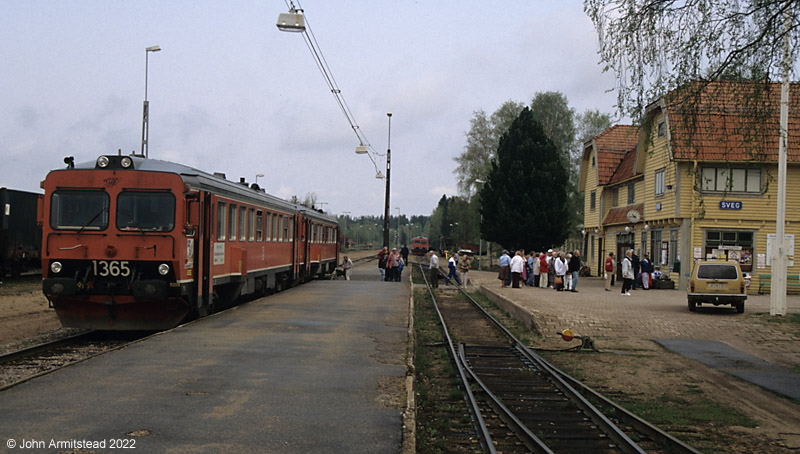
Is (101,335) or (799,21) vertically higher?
(799,21)

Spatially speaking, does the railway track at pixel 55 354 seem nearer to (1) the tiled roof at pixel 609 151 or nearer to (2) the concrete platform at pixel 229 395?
(2) the concrete platform at pixel 229 395

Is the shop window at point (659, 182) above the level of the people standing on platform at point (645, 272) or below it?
above

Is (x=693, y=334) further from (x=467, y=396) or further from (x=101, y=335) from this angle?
(x=101, y=335)

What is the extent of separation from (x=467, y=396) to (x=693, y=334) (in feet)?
29.5

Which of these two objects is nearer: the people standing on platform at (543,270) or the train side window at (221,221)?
the train side window at (221,221)

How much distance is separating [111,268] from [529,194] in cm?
3583

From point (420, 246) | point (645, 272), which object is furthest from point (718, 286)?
point (420, 246)

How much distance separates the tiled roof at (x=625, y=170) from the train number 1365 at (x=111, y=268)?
2707 centimetres

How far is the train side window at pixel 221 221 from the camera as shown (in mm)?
14695

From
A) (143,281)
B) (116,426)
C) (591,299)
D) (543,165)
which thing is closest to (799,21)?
(116,426)

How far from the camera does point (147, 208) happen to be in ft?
41.6

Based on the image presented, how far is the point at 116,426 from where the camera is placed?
6.12 meters

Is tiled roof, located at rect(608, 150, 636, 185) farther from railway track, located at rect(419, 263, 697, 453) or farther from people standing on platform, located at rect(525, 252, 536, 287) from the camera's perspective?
railway track, located at rect(419, 263, 697, 453)

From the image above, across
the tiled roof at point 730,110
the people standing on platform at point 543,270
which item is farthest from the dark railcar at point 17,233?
the tiled roof at point 730,110
